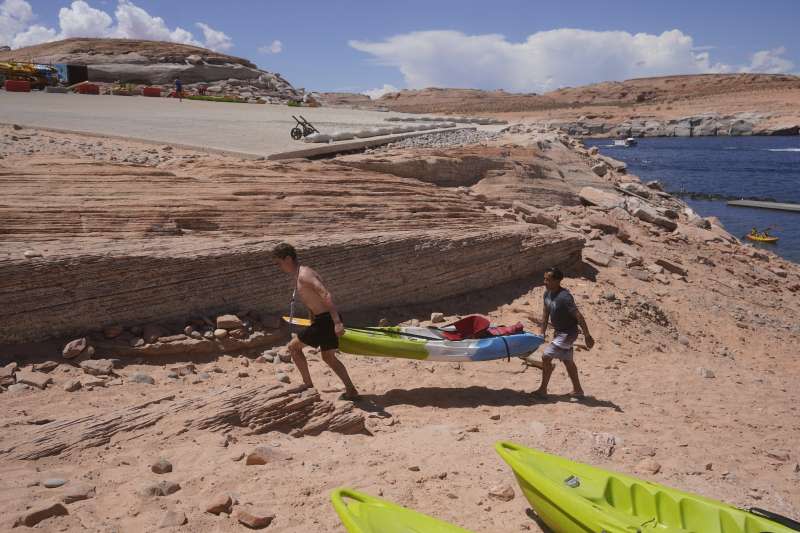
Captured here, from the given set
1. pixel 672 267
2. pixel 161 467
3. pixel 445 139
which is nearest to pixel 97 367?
pixel 161 467

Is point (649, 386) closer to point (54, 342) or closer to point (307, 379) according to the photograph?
point (307, 379)

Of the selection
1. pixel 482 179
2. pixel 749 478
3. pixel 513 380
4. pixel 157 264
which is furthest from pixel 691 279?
pixel 157 264

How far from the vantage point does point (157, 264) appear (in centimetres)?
633

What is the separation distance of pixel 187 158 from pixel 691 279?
9144 millimetres

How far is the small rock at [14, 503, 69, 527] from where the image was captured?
3.38m

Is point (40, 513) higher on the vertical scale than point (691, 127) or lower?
A: lower

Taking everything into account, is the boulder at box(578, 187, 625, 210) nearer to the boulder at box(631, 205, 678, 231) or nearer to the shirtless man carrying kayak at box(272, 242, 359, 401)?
the boulder at box(631, 205, 678, 231)

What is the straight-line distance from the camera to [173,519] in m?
3.62

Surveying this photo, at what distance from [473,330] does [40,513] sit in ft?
14.6

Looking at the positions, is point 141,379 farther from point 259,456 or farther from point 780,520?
point 780,520

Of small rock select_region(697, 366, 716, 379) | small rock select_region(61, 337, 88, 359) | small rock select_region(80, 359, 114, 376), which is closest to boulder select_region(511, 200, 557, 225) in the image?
small rock select_region(697, 366, 716, 379)

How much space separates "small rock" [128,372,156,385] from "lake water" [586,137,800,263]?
1880 centimetres

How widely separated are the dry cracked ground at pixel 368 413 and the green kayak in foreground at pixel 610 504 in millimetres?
380

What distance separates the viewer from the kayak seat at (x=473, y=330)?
6.86m
